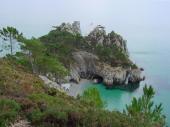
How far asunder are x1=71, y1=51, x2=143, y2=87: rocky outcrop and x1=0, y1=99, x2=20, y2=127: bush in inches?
2056

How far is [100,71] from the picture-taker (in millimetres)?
67125

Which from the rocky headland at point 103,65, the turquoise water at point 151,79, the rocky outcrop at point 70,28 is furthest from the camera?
the rocky outcrop at point 70,28

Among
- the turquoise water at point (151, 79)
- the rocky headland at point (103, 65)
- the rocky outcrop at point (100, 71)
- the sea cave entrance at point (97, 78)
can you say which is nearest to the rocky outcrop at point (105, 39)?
the rocky headland at point (103, 65)

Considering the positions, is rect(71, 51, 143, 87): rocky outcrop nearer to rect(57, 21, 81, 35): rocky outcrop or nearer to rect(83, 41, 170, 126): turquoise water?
rect(83, 41, 170, 126): turquoise water

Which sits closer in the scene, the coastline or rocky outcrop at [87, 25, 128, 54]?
the coastline

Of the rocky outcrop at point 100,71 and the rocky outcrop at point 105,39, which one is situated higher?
the rocky outcrop at point 105,39

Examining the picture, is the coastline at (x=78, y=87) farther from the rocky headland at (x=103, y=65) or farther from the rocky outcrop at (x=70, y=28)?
the rocky outcrop at (x=70, y=28)

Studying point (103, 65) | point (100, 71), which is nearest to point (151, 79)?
point (103, 65)

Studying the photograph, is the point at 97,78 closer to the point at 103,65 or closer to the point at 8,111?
the point at 103,65

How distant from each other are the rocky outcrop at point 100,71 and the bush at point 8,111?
52.2 metres

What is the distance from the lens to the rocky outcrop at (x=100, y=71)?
64562mm

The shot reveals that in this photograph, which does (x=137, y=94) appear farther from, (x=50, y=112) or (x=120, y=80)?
(x=50, y=112)

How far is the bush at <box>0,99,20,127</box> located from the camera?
9653 mm

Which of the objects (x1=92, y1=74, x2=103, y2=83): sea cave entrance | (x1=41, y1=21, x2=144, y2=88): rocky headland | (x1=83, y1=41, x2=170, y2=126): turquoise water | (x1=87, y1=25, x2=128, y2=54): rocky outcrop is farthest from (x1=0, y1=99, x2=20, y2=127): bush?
(x1=87, y1=25, x2=128, y2=54): rocky outcrop
